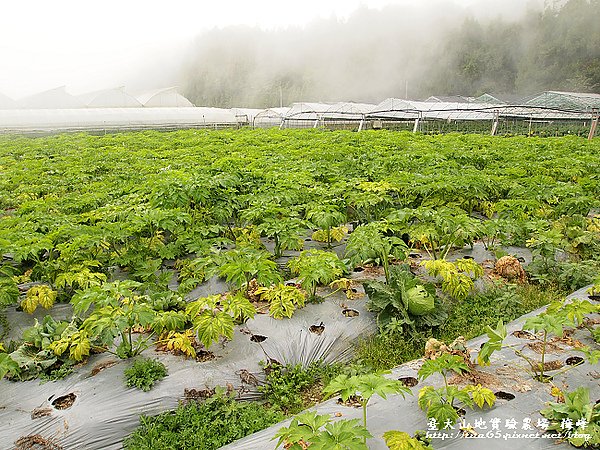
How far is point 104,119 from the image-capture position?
32.4 metres

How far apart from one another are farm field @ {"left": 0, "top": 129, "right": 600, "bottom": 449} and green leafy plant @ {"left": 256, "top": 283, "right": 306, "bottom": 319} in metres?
0.02

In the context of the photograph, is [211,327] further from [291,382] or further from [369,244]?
[369,244]

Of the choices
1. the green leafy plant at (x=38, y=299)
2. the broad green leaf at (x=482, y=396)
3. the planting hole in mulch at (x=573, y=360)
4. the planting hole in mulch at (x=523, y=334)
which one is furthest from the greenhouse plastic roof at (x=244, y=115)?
the broad green leaf at (x=482, y=396)

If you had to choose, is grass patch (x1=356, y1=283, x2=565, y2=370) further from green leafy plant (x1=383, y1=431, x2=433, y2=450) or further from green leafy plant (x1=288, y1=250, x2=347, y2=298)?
green leafy plant (x1=383, y1=431, x2=433, y2=450)

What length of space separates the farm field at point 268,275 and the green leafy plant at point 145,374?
0.08ft

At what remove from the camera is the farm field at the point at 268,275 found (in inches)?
150

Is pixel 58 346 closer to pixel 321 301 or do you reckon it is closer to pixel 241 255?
pixel 241 255

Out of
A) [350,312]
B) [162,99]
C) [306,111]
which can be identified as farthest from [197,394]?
[162,99]

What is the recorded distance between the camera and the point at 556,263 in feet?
19.4

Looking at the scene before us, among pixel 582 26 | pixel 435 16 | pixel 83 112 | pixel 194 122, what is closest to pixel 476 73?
pixel 582 26

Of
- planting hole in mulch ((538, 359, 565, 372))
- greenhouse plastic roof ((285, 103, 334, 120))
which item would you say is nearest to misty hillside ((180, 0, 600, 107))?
greenhouse plastic roof ((285, 103, 334, 120))

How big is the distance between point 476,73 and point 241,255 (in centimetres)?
7016

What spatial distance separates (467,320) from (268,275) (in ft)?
7.35

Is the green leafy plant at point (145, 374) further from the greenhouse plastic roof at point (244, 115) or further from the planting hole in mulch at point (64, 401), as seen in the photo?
the greenhouse plastic roof at point (244, 115)
